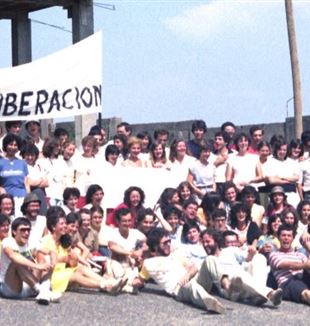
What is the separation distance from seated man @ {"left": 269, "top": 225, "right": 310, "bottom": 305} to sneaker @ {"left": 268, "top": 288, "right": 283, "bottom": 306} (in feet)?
1.61

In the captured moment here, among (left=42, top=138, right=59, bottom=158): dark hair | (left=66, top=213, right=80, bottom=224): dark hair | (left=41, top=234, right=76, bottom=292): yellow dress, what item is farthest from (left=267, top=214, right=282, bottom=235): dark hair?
(left=42, top=138, right=59, bottom=158): dark hair

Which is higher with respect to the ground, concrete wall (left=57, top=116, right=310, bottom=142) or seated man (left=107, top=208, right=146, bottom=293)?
concrete wall (left=57, top=116, right=310, bottom=142)

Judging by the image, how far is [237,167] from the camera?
1461 cm

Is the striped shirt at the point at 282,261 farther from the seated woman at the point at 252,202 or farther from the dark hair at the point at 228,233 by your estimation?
the seated woman at the point at 252,202

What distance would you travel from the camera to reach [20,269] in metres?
11.6

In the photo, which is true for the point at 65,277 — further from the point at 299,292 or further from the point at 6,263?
the point at 299,292

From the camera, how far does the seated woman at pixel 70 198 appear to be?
13.1m

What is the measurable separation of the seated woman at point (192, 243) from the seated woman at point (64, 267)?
43.5 inches

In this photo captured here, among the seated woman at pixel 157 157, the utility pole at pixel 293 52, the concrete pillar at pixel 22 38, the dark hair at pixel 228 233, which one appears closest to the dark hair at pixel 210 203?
the dark hair at pixel 228 233

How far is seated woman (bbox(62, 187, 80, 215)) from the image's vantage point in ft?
42.9

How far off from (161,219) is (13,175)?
174 centimetres

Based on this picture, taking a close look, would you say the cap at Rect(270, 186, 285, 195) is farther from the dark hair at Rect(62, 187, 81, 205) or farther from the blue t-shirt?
the blue t-shirt

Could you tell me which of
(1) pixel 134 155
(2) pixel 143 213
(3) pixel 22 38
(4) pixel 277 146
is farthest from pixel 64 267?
(3) pixel 22 38

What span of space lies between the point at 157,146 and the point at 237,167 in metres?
1.09
